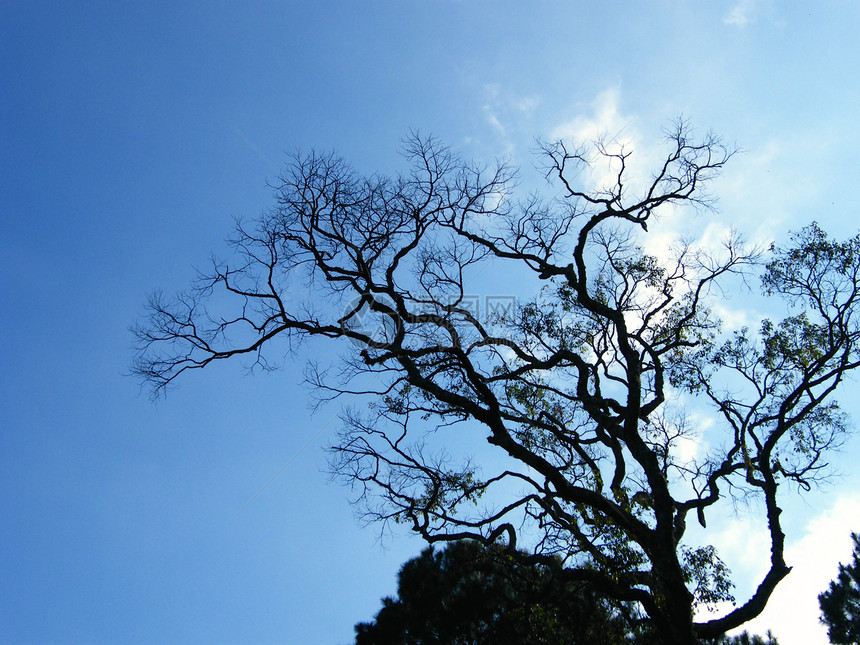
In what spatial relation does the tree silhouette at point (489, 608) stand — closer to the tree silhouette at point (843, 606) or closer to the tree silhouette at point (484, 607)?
the tree silhouette at point (484, 607)

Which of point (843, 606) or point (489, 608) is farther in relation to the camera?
point (843, 606)

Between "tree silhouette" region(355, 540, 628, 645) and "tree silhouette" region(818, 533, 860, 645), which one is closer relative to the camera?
"tree silhouette" region(355, 540, 628, 645)

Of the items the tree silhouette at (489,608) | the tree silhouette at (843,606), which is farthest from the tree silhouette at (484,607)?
the tree silhouette at (843,606)

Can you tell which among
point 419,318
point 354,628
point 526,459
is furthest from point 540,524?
point 354,628

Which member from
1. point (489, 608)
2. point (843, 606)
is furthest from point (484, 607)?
point (843, 606)

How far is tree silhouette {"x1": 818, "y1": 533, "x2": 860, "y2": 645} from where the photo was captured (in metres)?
22.3

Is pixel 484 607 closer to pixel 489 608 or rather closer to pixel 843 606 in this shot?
pixel 489 608

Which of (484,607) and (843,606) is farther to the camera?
(843,606)

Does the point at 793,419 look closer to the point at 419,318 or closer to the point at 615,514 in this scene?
the point at 615,514

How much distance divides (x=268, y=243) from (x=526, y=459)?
6148 millimetres

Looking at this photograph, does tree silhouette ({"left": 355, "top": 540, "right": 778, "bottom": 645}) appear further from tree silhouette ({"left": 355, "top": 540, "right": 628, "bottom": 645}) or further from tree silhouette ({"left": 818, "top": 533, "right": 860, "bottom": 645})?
tree silhouette ({"left": 818, "top": 533, "right": 860, "bottom": 645})

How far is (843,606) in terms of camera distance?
75.0ft

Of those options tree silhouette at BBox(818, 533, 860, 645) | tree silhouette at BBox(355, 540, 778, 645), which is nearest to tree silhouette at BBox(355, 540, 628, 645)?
tree silhouette at BBox(355, 540, 778, 645)

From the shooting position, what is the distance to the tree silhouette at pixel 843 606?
22.3 metres
